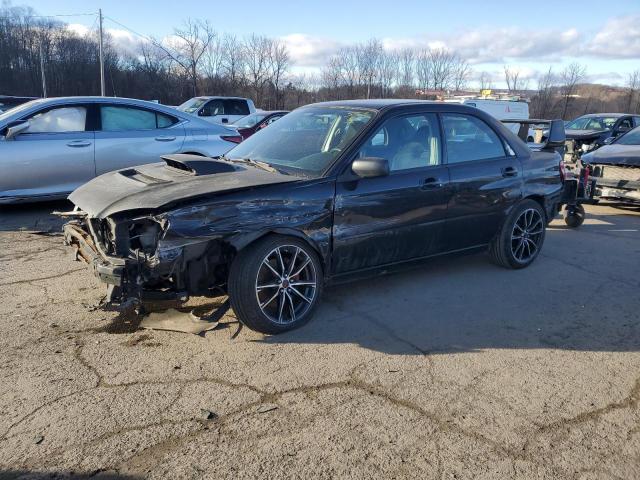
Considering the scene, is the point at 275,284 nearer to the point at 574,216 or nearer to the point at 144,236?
the point at 144,236

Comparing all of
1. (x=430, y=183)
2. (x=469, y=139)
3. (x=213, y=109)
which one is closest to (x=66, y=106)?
(x=430, y=183)

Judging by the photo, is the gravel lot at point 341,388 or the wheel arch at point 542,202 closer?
the gravel lot at point 341,388

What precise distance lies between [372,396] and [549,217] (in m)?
3.82

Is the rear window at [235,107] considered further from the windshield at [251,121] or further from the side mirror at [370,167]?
the side mirror at [370,167]

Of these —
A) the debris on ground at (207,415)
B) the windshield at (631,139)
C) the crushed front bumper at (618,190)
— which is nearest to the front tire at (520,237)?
the debris on ground at (207,415)

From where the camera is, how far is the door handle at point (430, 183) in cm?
476

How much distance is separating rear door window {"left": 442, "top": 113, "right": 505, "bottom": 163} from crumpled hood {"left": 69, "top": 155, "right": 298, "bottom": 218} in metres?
1.78

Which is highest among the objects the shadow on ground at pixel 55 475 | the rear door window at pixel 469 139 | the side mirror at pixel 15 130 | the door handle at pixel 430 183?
the rear door window at pixel 469 139

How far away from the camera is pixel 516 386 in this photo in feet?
11.2

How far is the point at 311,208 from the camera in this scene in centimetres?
407

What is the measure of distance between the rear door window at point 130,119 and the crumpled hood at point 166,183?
12.0 ft

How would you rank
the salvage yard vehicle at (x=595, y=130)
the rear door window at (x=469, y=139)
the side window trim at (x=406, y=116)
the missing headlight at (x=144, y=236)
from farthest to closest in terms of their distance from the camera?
the salvage yard vehicle at (x=595, y=130)
the rear door window at (x=469, y=139)
the side window trim at (x=406, y=116)
the missing headlight at (x=144, y=236)

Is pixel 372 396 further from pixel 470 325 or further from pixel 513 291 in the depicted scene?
pixel 513 291

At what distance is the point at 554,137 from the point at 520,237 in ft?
5.47
